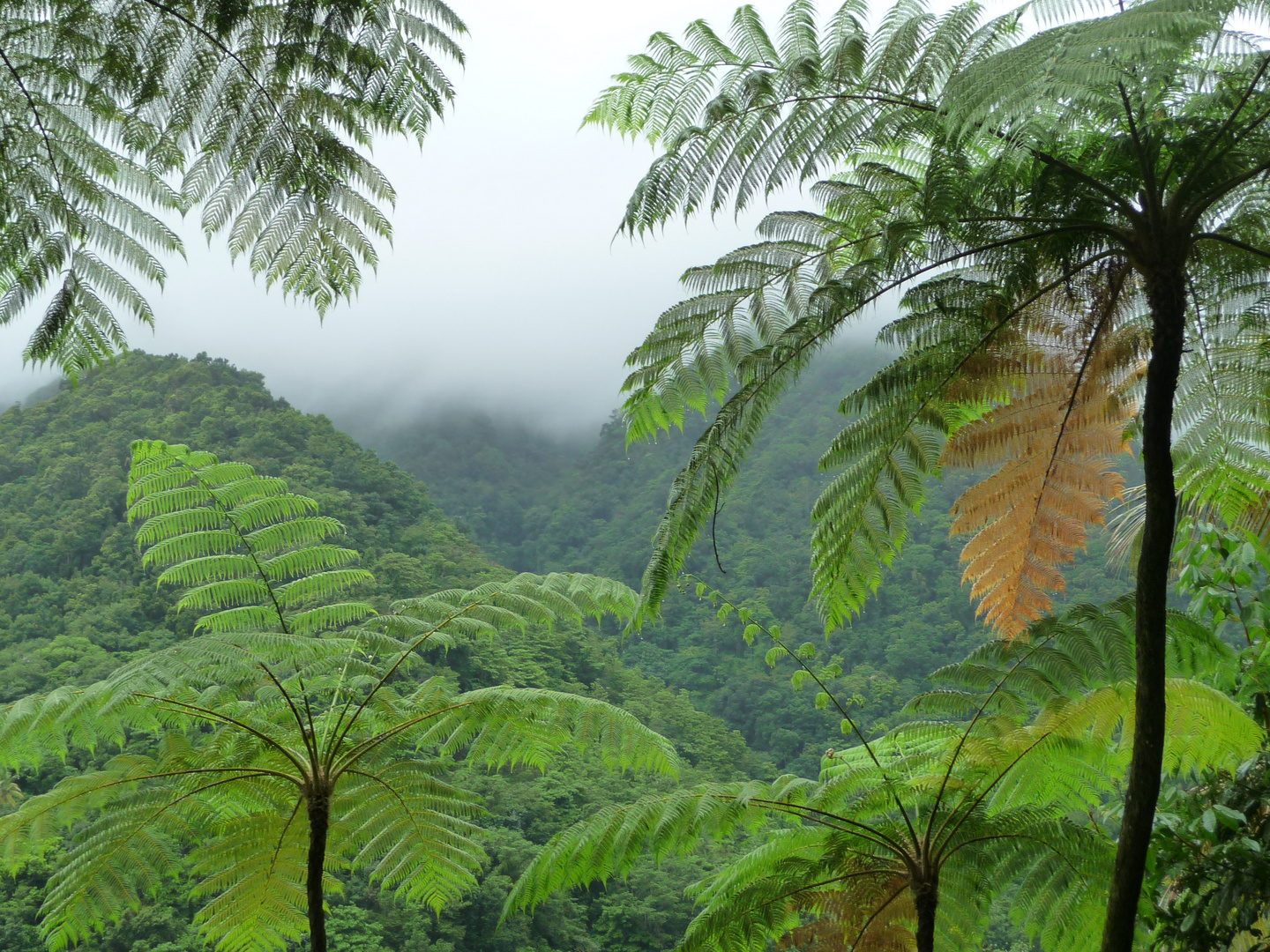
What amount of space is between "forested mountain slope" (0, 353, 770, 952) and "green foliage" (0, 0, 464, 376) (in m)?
10.6

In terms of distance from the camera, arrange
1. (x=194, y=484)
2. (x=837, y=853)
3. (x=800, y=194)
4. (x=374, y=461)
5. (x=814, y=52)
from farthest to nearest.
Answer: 1. (x=374, y=461)
2. (x=194, y=484)
3. (x=837, y=853)
4. (x=800, y=194)
5. (x=814, y=52)

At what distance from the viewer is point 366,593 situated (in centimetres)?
1636

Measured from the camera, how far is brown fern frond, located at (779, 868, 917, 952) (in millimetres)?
2355

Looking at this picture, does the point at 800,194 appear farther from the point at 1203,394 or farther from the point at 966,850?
the point at 966,850

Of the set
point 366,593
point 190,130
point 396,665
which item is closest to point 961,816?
point 396,665

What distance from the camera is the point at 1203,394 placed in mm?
2092

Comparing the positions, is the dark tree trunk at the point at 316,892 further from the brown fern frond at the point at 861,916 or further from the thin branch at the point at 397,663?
the brown fern frond at the point at 861,916

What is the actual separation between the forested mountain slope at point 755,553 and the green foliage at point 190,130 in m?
1.95

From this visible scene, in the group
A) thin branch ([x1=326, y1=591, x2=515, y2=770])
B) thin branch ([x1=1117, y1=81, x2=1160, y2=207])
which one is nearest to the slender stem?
thin branch ([x1=326, y1=591, x2=515, y2=770])

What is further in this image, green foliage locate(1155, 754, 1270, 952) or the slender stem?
the slender stem

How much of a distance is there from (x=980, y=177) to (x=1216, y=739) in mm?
1680

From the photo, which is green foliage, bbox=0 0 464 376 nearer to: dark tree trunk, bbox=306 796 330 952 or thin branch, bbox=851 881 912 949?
dark tree trunk, bbox=306 796 330 952

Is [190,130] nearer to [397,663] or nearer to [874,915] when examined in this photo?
[397,663]

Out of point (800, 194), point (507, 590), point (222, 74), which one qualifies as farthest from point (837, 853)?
point (222, 74)
